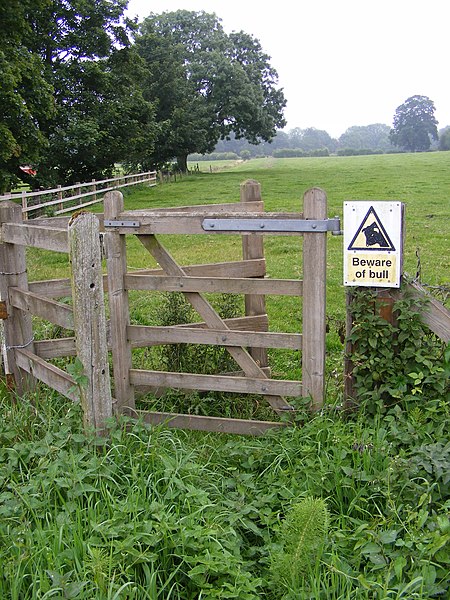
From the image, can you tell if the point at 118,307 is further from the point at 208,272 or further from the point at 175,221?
the point at 208,272

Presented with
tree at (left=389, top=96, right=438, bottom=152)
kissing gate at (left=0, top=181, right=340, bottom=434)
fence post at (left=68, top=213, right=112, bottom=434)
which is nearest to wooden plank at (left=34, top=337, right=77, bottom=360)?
kissing gate at (left=0, top=181, right=340, bottom=434)

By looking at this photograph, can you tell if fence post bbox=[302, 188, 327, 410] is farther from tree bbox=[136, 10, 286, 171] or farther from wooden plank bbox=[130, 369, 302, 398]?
tree bbox=[136, 10, 286, 171]

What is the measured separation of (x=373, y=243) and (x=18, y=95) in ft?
67.3

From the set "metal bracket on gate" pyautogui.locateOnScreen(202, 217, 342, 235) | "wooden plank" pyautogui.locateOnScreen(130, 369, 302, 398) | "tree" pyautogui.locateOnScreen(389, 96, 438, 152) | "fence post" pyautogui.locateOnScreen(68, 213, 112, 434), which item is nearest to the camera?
"fence post" pyautogui.locateOnScreen(68, 213, 112, 434)

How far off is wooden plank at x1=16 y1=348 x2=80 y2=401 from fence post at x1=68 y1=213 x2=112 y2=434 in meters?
0.15

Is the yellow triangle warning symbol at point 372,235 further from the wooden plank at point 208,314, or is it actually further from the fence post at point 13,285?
the fence post at point 13,285

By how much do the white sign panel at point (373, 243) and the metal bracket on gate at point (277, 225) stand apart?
0.12m

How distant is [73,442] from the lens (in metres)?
4.25

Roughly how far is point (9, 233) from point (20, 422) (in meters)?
1.80

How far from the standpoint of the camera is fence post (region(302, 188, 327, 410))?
465 cm

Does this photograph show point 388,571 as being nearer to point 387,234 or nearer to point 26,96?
point 387,234

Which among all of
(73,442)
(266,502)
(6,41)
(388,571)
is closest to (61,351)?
(73,442)

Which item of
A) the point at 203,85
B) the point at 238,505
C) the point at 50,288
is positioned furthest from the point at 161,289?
the point at 203,85

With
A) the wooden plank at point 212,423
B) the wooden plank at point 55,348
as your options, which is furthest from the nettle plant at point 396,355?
the wooden plank at point 55,348
